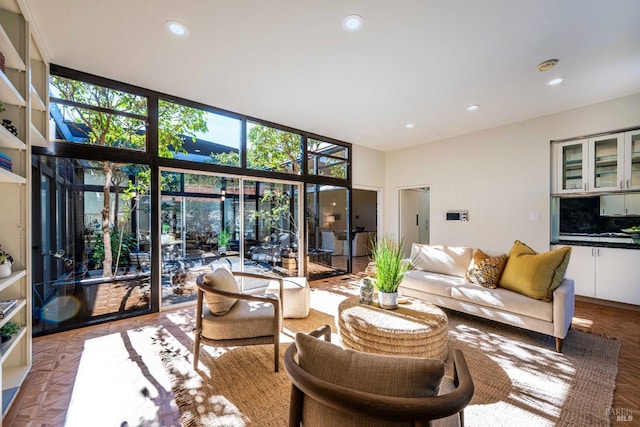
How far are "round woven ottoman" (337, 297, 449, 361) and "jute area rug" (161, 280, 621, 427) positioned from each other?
37 centimetres

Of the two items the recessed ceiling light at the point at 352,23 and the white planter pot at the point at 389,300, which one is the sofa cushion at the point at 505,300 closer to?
the white planter pot at the point at 389,300

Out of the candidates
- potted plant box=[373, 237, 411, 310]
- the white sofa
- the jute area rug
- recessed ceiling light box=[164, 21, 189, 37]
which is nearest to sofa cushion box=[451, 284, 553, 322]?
the white sofa

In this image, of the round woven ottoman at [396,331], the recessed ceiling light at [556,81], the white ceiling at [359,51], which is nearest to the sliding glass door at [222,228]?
the white ceiling at [359,51]

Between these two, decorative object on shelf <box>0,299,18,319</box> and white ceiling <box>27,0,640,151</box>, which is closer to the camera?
decorative object on shelf <box>0,299,18,319</box>

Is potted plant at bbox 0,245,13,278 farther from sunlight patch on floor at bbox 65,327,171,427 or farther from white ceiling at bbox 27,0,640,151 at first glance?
white ceiling at bbox 27,0,640,151

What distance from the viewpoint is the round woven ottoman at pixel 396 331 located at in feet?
6.61

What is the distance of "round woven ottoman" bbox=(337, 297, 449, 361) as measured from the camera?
2.02 metres

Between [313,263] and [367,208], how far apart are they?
5060 millimetres

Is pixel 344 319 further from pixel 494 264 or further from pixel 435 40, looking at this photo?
pixel 435 40

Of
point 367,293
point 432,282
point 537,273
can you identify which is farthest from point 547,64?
point 367,293

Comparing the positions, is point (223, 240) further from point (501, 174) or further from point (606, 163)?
point (606, 163)

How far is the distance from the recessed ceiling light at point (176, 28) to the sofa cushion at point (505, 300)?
12.8ft

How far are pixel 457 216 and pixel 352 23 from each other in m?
4.31

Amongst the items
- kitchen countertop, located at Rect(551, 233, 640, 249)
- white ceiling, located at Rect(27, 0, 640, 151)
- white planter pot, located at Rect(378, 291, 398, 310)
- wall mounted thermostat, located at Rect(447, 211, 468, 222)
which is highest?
white ceiling, located at Rect(27, 0, 640, 151)
